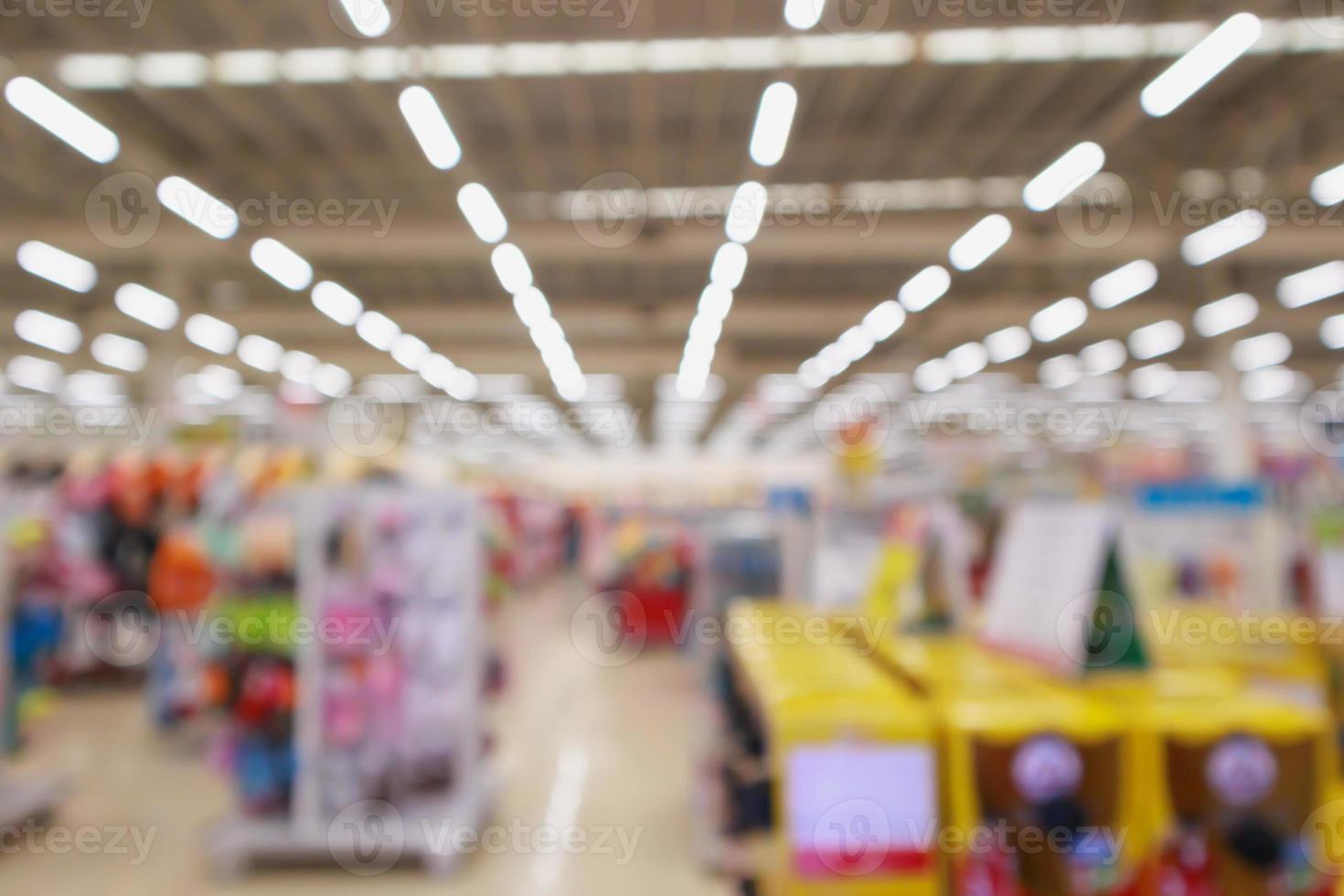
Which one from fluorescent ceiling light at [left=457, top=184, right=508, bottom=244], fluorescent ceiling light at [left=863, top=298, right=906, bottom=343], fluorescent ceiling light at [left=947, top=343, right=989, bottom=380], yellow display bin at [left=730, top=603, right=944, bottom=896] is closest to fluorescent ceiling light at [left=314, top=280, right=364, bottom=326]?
fluorescent ceiling light at [left=457, top=184, right=508, bottom=244]

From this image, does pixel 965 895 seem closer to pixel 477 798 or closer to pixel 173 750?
pixel 477 798

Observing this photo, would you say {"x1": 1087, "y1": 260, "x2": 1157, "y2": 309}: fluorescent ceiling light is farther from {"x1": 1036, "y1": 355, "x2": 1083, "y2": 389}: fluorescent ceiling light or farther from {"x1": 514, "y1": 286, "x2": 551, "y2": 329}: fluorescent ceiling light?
{"x1": 514, "y1": 286, "x2": 551, "y2": 329}: fluorescent ceiling light

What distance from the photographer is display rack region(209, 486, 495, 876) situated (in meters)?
3.88

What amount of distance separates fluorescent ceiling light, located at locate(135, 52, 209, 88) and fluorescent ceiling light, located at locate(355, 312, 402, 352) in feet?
19.6

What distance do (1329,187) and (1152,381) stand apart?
1069cm

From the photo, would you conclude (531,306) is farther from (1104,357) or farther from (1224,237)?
(1104,357)

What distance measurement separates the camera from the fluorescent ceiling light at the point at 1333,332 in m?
12.1

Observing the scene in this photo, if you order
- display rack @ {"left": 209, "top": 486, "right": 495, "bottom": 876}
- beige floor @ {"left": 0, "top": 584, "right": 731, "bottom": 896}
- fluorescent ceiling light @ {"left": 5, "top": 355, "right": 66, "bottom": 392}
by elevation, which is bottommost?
beige floor @ {"left": 0, "top": 584, "right": 731, "bottom": 896}

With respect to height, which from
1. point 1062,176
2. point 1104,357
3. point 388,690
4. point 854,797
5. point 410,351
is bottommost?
point 388,690

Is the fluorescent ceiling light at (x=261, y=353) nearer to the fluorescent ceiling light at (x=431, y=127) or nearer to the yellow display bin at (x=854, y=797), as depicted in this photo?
the fluorescent ceiling light at (x=431, y=127)

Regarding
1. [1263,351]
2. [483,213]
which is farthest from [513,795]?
[1263,351]

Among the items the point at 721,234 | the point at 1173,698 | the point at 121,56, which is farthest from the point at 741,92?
the point at 1173,698

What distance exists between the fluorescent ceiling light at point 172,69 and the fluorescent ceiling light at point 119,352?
8.60m

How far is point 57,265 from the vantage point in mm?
9703
